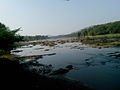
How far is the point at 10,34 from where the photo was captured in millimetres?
37750

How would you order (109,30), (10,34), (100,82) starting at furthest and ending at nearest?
(109,30) < (10,34) < (100,82)

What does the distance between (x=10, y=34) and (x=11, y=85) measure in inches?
825

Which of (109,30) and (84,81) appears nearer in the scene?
(84,81)

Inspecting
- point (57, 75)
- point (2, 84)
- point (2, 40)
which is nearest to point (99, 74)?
point (57, 75)

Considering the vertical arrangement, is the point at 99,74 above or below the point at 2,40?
below

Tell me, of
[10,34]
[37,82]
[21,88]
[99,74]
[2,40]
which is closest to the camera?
[21,88]

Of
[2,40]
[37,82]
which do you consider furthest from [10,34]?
Result: [37,82]

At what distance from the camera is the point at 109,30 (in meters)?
188

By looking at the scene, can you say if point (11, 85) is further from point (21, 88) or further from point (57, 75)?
point (57, 75)

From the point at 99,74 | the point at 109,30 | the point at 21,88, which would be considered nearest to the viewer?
the point at 21,88

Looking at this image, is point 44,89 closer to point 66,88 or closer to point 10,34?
point 66,88

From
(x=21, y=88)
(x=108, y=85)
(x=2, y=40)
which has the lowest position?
(x=108, y=85)

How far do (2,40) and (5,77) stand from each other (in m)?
15.4

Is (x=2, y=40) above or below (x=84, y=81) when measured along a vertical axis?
above
